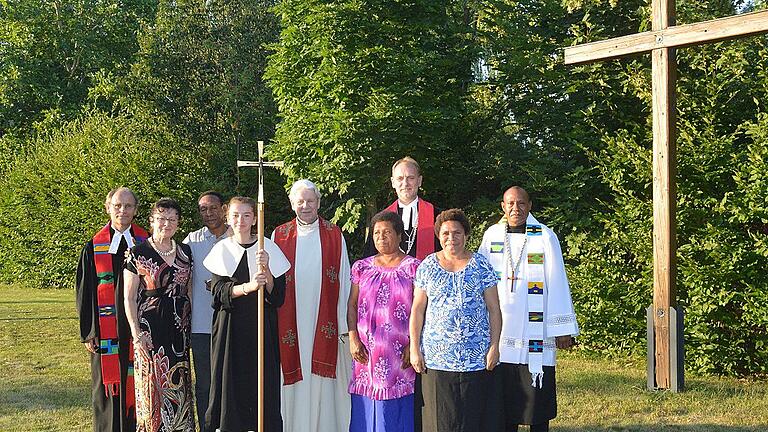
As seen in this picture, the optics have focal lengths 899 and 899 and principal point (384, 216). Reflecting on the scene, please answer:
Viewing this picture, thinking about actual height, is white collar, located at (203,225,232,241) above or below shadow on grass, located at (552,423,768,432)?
above

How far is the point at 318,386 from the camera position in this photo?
6.25 meters

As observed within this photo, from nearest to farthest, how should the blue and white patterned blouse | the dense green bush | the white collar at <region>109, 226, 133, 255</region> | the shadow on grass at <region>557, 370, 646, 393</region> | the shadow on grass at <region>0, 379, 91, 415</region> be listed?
the blue and white patterned blouse, the white collar at <region>109, 226, 133, 255</region>, the shadow on grass at <region>0, 379, 91, 415</region>, the shadow on grass at <region>557, 370, 646, 393</region>, the dense green bush

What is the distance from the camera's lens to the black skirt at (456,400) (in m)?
5.34

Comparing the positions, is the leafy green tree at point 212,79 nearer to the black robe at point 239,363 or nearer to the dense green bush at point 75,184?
the dense green bush at point 75,184

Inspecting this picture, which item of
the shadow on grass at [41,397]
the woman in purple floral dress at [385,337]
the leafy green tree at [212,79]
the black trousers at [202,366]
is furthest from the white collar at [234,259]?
the leafy green tree at [212,79]

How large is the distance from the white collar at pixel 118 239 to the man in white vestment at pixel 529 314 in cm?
254

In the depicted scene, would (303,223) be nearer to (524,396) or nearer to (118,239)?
(118,239)

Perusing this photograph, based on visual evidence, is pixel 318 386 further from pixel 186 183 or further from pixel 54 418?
pixel 186 183

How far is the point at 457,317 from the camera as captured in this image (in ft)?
17.5

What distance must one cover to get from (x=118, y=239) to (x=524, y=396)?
9.88ft

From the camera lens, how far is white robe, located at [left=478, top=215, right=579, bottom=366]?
600 cm

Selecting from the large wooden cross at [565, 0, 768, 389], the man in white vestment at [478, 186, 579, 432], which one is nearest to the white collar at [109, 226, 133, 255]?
the man in white vestment at [478, 186, 579, 432]


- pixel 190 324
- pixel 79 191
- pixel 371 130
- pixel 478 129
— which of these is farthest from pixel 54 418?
pixel 79 191

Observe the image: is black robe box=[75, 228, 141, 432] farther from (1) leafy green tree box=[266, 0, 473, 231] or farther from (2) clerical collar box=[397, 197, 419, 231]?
(1) leafy green tree box=[266, 0, 473, 231]
